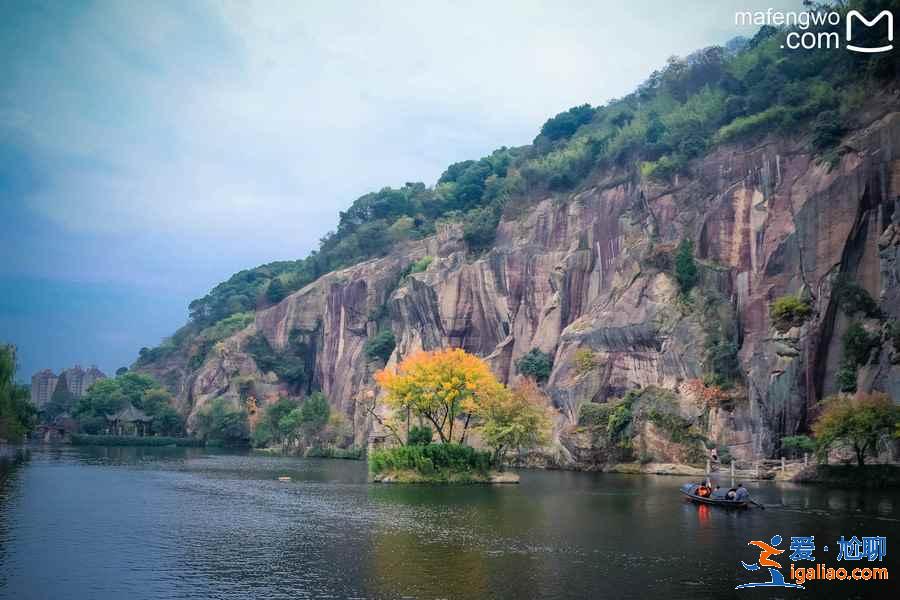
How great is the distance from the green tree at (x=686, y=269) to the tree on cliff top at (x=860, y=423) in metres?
25.7

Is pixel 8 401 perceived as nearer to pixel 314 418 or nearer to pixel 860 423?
pixel 314 418

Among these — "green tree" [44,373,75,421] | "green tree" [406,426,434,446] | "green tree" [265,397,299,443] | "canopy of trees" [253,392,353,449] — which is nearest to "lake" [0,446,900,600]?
"green tree" [406,426,434,446]

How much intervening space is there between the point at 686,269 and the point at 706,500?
37.0 m

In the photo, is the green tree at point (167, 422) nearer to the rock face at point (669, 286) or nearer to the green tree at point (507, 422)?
the rock face at point (669, 286)

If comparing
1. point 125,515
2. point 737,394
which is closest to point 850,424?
point 737,394

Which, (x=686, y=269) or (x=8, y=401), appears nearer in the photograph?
(x=8, y=401)

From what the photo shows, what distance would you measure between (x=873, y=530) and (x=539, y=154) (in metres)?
95.6

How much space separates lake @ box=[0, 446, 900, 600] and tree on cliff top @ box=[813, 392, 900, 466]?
10.8 feet

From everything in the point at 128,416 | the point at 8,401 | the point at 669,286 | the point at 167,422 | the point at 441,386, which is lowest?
the point at 167,422

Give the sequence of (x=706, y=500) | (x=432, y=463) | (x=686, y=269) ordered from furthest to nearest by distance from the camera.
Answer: (x=686, y=269) < (x=432, y=463) < (x=706, y=500)

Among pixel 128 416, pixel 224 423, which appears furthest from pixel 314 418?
pixel 128 416

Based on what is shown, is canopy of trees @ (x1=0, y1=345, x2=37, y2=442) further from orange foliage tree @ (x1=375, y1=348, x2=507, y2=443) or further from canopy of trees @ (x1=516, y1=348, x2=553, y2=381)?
canopy of trees @ (x1=516, y1=348, x2=553, y2=381)

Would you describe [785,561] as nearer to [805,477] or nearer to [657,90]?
[805,477]

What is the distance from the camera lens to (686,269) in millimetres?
77750
